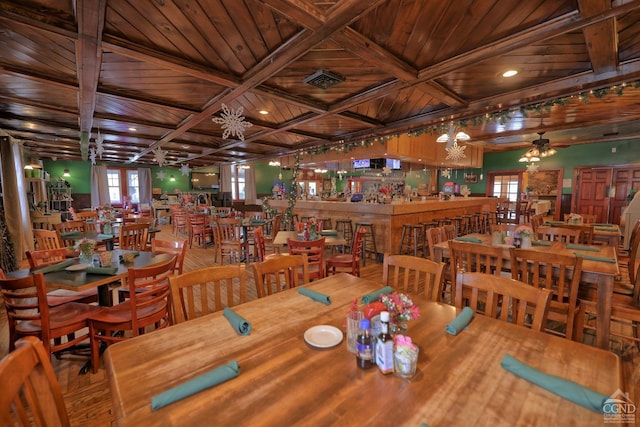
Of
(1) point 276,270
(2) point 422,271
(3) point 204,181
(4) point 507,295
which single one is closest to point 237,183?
(3) point 204,181

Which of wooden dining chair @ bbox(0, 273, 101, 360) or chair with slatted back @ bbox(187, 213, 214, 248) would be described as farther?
chair with slatted back @ bbox(187, 213, 214, 248)

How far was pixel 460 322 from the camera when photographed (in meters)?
1.29

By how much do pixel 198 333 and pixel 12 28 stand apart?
295cm

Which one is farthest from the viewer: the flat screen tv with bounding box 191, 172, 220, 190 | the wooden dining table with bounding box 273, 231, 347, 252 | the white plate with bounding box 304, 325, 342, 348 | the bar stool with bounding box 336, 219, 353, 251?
the flat screen tv with bounding box 191, 172, 220, 190

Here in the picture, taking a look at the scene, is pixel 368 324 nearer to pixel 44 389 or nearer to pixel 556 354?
pixel 556 354

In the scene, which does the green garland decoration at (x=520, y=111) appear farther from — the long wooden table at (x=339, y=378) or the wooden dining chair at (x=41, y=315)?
the wooden dining chair at (x=41, y=315)

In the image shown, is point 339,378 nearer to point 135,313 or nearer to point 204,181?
point 135,313

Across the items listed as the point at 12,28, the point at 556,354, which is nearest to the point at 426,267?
the point at 556,354

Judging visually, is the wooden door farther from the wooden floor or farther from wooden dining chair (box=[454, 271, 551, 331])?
wooden dining chair (box=[454, 271, 551, 331])

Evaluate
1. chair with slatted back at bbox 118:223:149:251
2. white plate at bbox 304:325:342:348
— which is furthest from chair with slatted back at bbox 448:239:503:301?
chair with slatted back at bbox 118:223:149:251

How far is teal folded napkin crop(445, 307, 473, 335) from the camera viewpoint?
4.08 ft

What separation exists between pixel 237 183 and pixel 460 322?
13.7m

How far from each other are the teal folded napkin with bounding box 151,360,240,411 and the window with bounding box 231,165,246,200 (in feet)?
44.4

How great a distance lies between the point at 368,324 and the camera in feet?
3.34
